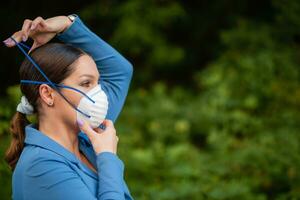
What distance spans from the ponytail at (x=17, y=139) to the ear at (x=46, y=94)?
236 mm

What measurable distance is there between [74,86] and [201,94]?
4.83 metres

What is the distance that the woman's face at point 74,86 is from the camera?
2252 mm

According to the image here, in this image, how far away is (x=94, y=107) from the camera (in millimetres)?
2307

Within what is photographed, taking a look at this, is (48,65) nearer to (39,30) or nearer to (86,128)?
(39,30)

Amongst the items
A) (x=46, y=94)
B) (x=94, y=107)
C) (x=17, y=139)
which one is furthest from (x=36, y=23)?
(x=17, y=139)

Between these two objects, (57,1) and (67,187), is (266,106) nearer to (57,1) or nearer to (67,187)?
(57,1)

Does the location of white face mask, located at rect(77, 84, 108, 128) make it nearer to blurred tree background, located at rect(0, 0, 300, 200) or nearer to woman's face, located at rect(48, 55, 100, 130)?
woman's face, located at rect(48, 55, 100, 130)

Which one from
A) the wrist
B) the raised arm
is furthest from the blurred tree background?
the wrist

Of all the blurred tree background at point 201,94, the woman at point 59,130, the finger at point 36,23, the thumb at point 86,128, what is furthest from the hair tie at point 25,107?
the blurred tree background at point 201,94

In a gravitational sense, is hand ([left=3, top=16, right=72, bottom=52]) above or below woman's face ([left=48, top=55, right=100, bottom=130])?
above

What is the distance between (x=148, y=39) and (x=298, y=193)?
339 cm

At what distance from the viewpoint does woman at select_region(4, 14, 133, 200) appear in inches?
81.1

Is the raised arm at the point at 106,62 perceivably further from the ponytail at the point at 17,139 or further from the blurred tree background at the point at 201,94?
the blurred tree background at the point at 201,94

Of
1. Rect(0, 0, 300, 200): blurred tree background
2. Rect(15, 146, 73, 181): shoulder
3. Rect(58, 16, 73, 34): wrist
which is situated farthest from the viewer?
Rect(0, 0, 300, 200): blurred tree background
